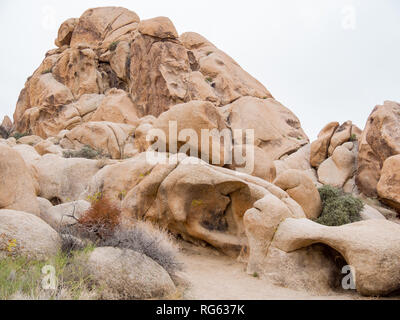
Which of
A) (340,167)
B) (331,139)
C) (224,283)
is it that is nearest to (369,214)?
(340,167)

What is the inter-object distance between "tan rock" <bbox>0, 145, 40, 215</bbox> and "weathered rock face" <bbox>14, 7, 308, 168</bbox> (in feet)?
63.1

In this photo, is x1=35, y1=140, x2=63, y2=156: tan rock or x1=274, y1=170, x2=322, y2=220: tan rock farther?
x1=35, y1=140, x2=63, y2=156: tan rock

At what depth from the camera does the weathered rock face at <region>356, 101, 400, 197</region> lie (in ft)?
56.3

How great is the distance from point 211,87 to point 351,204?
21109 millimetres

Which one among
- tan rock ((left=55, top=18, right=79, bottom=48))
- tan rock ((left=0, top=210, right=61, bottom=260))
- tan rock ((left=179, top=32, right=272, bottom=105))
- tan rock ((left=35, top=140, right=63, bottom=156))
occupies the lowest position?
tan rock ((left=35, top=140, right=63, bottom=156))

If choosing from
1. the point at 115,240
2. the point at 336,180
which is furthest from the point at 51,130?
the point at 115,240

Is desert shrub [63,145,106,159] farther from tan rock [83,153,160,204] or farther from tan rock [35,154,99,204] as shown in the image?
tan rock [83,153,160,204]

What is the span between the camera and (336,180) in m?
20.1

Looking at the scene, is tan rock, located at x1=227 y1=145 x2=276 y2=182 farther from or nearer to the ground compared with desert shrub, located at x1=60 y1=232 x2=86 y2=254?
nearer to the ground

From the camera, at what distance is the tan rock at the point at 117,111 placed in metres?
27.8

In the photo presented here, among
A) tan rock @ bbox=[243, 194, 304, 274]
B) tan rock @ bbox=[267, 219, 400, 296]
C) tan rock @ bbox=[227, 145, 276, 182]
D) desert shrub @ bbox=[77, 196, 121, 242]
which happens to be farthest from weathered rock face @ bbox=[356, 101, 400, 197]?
desert shrub @ bbox=[77, 196, 121, 242]

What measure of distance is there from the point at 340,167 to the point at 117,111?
1972 centimetres

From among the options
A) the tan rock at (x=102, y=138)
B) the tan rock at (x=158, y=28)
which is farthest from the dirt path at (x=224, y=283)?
the tan rock at (x=158, y=28)

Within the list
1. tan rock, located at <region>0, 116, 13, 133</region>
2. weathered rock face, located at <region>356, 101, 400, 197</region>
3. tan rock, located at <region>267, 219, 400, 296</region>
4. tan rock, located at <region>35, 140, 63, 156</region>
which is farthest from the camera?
tan rock, located at <region>0, 116, 13, 133</region>
